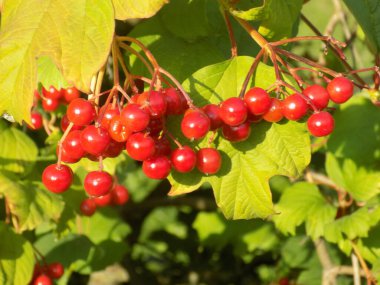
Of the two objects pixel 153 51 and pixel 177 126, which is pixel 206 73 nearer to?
pixel 177 126

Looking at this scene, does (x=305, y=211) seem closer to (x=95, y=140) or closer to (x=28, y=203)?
(x=28, y=203)

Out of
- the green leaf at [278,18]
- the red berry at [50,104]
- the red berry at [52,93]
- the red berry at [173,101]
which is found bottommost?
the red berry at [50,104]

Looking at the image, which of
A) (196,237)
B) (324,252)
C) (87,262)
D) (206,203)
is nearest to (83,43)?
(87,262)

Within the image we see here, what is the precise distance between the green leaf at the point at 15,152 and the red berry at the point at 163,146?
0.80 meters

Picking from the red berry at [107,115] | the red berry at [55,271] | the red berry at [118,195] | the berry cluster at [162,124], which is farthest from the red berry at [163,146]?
the red berry at [118,195]

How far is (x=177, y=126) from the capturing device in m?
1.43

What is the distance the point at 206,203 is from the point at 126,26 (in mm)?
1046

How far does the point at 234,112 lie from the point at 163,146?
6.2 inches

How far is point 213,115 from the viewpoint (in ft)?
4.49

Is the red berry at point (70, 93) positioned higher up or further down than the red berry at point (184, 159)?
further down

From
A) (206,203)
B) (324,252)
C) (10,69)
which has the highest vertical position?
(10,69)

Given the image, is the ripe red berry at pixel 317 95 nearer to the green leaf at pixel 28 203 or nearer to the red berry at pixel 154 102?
the red berry at pixel 154 102

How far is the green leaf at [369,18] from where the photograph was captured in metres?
1.66

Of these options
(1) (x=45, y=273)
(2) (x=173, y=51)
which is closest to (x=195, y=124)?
(2) (x=173, y=51)
